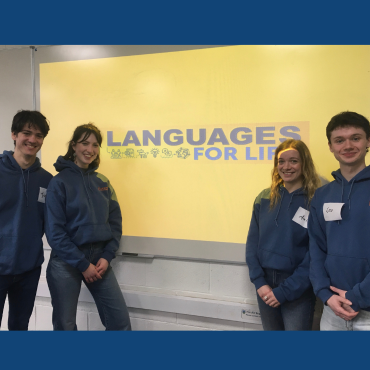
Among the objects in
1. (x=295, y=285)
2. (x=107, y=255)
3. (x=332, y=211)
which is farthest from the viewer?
(x=107, y=255)

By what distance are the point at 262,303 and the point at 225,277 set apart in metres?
0.38

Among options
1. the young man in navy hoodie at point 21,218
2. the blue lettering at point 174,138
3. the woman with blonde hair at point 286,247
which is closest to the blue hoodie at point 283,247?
the woman with blonde hair at point 286,247

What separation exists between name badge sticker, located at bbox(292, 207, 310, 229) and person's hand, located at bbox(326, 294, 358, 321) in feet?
1.18

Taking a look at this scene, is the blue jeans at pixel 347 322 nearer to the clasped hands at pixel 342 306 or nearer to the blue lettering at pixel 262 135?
the clasped hands at pixel 342 306

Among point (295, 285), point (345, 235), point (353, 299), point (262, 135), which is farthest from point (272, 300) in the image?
point (262, 135)

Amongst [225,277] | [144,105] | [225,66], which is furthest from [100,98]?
A: [225,277]

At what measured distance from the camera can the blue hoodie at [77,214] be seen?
5.59ft

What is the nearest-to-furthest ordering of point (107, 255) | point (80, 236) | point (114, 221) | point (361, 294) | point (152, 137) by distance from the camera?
point (361, 294) < point (80, 236) < point (107, 255) < point (114, 221) < point (152, 137)

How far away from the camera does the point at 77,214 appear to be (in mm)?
1770

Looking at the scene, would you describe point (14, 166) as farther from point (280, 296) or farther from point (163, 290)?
point (280, 296)

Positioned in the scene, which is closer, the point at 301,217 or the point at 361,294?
the point at 361,294

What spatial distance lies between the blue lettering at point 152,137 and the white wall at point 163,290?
20.8 inches

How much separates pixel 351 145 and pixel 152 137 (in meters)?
1.18

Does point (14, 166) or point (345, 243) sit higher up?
point (14, 166)
